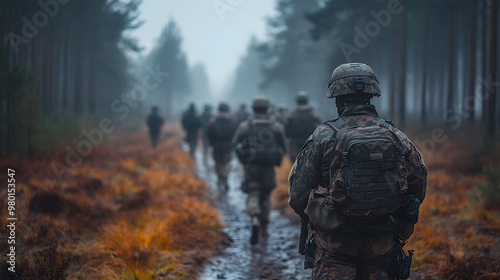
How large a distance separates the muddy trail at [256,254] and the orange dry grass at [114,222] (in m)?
0.26

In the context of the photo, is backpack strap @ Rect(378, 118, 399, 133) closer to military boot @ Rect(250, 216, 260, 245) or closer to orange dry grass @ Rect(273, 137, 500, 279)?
orange dry grass @ Rect(273, 137, 500, 279)

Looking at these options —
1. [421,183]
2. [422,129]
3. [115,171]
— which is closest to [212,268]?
[421,183]

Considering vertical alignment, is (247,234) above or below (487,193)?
below

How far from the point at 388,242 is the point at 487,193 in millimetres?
4614

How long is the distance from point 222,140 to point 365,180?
26.5ft

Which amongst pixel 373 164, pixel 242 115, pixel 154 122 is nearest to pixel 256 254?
pixel 373 164

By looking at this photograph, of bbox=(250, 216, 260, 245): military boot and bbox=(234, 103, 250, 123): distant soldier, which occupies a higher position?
bbox=(234, 103, 250, 123): distant soldier

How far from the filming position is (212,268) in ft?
15.8

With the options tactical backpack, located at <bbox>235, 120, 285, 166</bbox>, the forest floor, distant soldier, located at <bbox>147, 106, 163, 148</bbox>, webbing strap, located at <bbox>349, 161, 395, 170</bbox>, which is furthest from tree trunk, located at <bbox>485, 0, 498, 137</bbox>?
distant soldier, located at <bbox>147, 106, 163, 148</bbox>

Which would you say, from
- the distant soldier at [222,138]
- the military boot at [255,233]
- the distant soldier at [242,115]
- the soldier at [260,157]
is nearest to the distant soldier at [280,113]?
the distant soldier at [222,138]

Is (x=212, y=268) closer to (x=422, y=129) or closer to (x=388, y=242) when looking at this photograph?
(x=388, y=242)

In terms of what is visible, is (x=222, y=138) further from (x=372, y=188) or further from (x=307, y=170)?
(x=372, y=188)

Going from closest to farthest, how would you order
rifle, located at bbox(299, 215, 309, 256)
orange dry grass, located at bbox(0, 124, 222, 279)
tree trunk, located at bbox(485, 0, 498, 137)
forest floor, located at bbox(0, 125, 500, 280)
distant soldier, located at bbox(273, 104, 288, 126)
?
1. rifle, located at bbox(299, 215, 309, 256)
2. forest floor, located at bbox(0, 125, 500, 280)
3. orange dry grass, located at bbox(0, 124, 222, 279)
4. tree trunk, located at bbox(485, 0, 498, 137)
5. distant soldier, located at bbox(273, 104, 288, 126)

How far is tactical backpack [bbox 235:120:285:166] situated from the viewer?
620 cm
